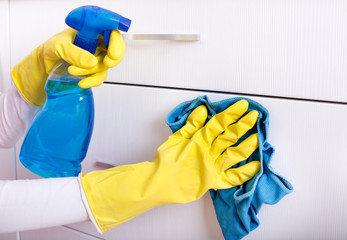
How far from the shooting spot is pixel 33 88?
734 mm

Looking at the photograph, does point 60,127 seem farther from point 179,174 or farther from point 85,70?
point 179,174

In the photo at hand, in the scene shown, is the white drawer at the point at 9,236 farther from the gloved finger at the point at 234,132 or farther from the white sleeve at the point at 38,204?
the gloved finger at the point at 234,132

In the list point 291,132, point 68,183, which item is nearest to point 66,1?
point 68,183

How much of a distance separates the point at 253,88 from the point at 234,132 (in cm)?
9

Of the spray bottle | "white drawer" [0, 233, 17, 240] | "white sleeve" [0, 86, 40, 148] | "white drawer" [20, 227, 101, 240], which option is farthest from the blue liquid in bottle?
"white drawer" [0, 233, 17, 240]

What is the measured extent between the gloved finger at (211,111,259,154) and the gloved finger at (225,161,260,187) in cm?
5

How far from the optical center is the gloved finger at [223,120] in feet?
2.02

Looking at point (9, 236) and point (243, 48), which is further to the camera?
point (9, 236)

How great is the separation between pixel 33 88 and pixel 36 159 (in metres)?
0.16

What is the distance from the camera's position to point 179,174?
24.4 inches

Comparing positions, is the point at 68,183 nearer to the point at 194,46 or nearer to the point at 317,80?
the point at 194,46

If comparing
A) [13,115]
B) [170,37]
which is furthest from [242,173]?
[13,115]

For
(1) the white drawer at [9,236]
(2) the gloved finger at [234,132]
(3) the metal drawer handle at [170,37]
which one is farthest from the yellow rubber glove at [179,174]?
(1) the white drawer at [9,236]

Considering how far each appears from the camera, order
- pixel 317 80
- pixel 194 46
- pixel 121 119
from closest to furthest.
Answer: pixel 317 80, pixel 194 46, pixel 121 119
